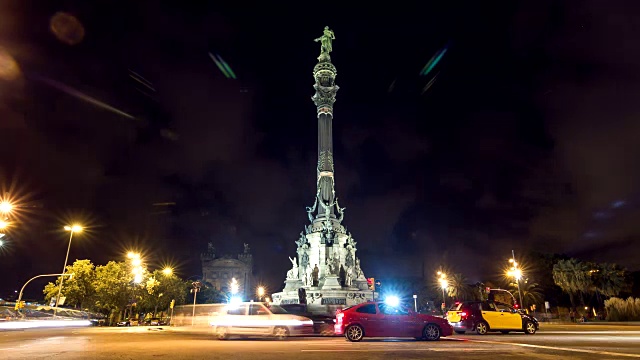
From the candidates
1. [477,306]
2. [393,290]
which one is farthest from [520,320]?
[393,290]

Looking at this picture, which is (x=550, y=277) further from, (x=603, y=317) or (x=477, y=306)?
(x=477, y=306)

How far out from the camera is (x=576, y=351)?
10.5 m

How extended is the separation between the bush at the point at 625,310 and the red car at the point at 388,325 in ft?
105

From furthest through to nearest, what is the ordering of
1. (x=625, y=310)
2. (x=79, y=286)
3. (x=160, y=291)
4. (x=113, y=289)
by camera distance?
(x=160, y=291), (x=79, y=286), (x=113, y=289), (x=625, y=310)

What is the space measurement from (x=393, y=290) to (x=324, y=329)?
82535mm

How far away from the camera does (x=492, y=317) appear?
18.5 m

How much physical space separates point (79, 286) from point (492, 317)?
43842 millimetres

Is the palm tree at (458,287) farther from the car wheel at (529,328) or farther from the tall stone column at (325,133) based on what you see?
the car wheel at (529,328)

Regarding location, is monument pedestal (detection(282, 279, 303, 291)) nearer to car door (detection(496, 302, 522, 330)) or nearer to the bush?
the bush

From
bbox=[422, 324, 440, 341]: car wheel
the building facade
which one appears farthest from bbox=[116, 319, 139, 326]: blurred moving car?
the building facade

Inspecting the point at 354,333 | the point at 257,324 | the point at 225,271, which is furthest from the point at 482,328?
the point at 225,271

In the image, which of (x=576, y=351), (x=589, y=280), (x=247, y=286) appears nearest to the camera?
(x=576, y=351)

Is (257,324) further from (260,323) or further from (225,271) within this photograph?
(225,271)

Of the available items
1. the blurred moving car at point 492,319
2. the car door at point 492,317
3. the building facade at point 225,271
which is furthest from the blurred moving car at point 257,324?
the building facade at point 225,271
